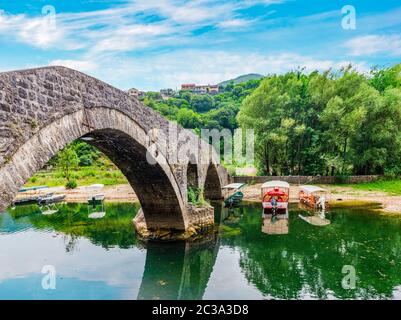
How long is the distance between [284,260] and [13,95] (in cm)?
1013

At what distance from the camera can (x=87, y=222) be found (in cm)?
2014

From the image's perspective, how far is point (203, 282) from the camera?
1173 cm

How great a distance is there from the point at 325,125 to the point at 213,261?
2201 centimetres

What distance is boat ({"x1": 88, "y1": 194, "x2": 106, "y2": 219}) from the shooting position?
21784mm

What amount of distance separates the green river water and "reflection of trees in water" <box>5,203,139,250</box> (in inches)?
4.1

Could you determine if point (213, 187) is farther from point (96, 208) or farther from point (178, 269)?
point (178, 269)

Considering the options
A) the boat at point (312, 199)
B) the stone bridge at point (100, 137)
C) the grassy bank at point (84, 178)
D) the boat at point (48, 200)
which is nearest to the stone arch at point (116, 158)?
the stone bridge at point (100, 137)

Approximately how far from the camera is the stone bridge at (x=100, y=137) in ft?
18.9

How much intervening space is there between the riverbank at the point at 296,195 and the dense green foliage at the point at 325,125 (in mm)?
3827

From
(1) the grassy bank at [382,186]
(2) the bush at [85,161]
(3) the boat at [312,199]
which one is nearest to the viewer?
(3) the boat at [312,199]

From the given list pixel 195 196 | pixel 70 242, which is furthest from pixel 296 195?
pixel 70 242

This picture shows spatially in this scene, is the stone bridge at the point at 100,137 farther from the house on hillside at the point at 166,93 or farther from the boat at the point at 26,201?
the house on hillside at the point at 166,93

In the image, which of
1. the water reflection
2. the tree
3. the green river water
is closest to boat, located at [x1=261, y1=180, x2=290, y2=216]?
the water reflection
